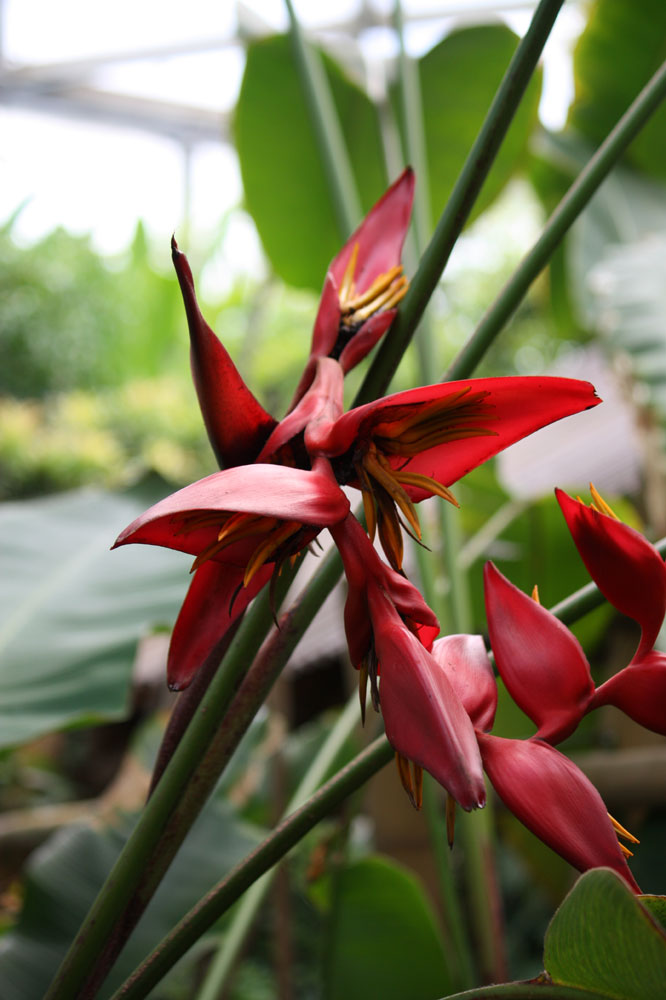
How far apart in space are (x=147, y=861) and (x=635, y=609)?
0.47ft

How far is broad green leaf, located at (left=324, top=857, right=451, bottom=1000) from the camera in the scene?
520mm

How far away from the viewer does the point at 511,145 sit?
85 cm

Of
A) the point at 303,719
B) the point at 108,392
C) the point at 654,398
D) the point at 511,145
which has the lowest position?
the point at 303,719

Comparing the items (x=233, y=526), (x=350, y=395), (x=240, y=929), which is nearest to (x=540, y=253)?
(x=233, y=526)

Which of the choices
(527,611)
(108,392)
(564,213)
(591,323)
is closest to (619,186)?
(591,323)

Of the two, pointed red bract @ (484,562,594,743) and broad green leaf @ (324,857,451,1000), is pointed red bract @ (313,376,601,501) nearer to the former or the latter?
pointed red bract @ (484,562,594,743)

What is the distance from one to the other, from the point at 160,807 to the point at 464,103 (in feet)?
2.79

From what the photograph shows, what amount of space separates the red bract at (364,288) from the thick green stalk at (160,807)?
0.07 meters

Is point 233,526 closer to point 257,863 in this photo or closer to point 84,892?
point 257,863

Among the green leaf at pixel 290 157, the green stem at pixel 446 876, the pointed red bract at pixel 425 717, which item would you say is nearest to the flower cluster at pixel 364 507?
the pointed red bract at pixel 425 717

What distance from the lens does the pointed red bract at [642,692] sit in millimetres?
162

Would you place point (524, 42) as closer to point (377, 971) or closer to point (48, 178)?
point (377, 971)

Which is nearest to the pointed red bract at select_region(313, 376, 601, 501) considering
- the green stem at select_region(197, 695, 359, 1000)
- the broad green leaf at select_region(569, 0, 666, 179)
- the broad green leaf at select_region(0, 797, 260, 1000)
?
the green stem at select_region(197, 695, 359, 1000)

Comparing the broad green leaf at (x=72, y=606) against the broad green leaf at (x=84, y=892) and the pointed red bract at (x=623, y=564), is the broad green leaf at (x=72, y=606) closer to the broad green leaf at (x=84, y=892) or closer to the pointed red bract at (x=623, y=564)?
the broad green leaf at (x=84, y=892)
